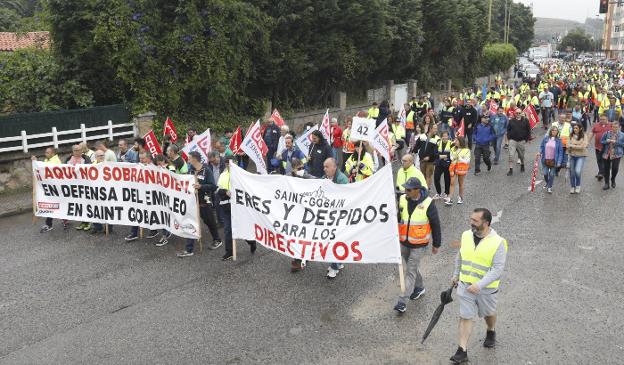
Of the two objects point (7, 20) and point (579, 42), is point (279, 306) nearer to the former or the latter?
point (7, 20)

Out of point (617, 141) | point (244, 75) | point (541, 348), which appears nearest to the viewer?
point (541, 348)

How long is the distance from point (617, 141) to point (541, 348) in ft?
28.1

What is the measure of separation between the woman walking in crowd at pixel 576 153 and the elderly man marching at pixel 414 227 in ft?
24.0

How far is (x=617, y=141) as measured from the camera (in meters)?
13.2

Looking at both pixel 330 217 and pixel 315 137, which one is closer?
pixel 330 217

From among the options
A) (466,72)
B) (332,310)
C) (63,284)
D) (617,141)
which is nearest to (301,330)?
(332,310)

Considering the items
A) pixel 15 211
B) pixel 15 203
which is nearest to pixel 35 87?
pixel 15 203

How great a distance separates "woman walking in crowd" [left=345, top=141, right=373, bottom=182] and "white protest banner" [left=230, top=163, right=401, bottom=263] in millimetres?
2878

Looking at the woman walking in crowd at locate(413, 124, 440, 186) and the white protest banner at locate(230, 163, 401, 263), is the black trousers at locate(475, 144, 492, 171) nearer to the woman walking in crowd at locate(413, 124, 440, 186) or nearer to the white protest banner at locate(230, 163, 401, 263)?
the woman walking in crowd at locate(413, 124, 440, 186)

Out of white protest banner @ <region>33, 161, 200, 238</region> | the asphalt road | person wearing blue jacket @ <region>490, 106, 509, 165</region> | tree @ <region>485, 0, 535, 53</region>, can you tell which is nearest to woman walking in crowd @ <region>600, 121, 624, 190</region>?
the asphalt road

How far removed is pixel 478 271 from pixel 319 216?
2772 millimetres

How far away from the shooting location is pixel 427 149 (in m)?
12.7

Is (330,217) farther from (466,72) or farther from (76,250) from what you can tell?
(466,72)

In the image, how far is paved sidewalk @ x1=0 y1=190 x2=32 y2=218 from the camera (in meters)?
13.3
